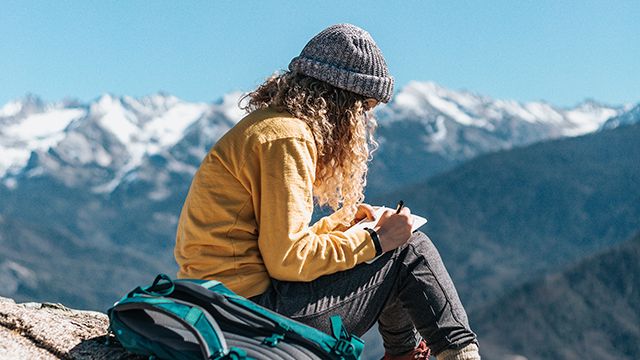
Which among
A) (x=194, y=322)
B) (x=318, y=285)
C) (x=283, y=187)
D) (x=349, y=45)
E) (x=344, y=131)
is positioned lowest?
(x=194, y=322)

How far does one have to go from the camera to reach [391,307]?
20.8 ft

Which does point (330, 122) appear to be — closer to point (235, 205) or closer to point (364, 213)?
point (235, 205)

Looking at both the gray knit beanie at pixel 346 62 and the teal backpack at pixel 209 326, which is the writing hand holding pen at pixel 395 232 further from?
the gray knit beanie at pixel 346 62

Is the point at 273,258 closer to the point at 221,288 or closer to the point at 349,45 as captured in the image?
the point at 221,288

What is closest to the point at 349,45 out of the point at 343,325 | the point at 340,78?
the point at 340,78

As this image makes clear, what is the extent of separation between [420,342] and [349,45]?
6.81ft

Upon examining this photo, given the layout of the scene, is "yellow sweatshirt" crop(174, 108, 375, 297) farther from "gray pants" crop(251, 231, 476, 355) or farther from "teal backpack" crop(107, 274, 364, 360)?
"teal backpack" crop(107, 274, 364, 360)

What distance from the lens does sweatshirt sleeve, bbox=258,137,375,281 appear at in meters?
5.30

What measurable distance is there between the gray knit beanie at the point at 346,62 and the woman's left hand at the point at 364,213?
0.78 metres

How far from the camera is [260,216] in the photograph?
214 inches

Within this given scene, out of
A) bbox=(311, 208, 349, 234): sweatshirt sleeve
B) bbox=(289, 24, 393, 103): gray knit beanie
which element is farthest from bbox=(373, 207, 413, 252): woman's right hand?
bbox=(311, 208, 349, 234): sweatshirt sleeve

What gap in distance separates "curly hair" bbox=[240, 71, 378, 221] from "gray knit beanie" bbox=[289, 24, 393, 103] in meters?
0.09

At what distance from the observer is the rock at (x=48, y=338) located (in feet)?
19.3

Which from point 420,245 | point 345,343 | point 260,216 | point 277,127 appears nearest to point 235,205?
point 260,216
